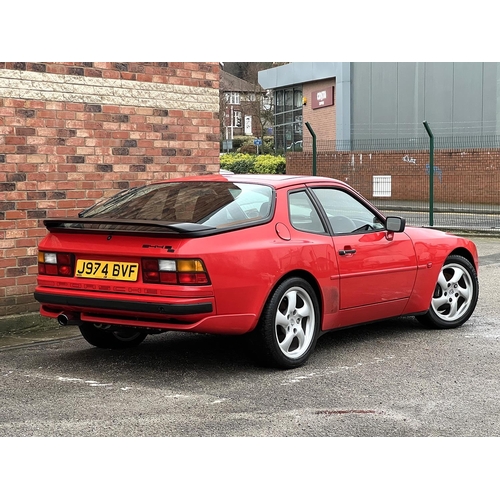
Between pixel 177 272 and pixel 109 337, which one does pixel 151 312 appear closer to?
pixel 177 272

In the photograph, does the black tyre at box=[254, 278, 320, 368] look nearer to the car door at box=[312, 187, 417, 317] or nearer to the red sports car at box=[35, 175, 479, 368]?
the red sports car at box=[35, 175, 479, 368]

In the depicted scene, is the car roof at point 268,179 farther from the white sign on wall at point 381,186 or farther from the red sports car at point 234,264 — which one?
the white sign on wall at point 381,186

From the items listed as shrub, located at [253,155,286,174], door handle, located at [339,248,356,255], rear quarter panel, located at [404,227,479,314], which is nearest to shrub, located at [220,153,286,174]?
shrub, located at [253,155,286,174]

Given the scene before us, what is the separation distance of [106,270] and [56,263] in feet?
1.66

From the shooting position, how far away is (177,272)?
578 centimetres

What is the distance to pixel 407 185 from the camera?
31.8m

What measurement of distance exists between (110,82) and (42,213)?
1.57 m

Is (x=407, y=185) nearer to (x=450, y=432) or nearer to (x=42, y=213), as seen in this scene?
(x=42, y=213)

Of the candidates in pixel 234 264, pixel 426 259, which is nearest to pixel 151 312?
pixel 234 264

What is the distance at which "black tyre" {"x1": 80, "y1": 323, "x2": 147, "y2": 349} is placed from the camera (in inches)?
277

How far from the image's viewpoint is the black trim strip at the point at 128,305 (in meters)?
5.74

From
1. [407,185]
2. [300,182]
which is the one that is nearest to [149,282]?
[300,182]

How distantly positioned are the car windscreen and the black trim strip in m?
0.59

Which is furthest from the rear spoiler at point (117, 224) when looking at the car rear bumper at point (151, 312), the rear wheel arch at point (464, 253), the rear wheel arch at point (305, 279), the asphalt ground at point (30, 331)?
the rear wheel arch at point (464, 253)
